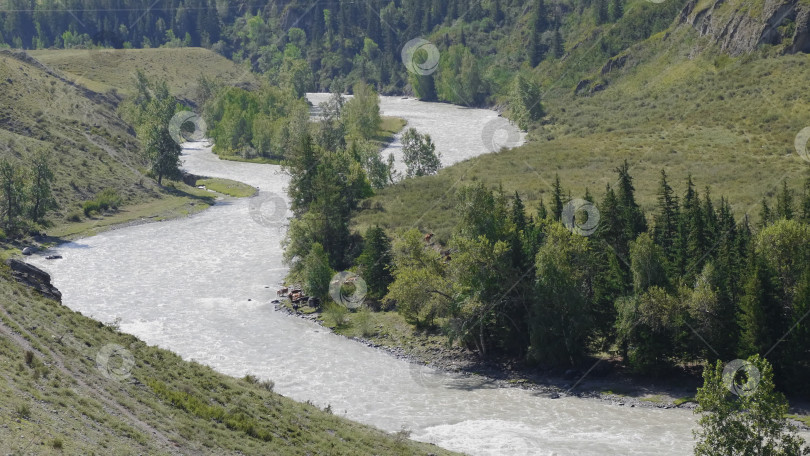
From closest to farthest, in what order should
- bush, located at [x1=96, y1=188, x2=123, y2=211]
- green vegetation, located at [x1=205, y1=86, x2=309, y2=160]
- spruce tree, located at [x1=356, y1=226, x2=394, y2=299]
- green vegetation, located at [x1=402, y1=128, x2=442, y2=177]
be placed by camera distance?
1. spruce tree, located at [x1=356, y1=226, x2=394, y2=299]
2. bush, located at [x1=96, y1=188, x2=123, y2=211]
3. green vegetation, located at [x1=402, y1=128, x2=442, y2=177]
4. green vegetation, located at [x1=205, y1=86, x2=309, y2=160]

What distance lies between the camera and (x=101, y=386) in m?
36.0

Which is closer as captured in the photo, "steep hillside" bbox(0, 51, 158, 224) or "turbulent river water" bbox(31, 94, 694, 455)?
"turbulent river water" bbox(31, 94, 694, 455)

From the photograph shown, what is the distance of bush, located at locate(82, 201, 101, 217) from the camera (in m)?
109

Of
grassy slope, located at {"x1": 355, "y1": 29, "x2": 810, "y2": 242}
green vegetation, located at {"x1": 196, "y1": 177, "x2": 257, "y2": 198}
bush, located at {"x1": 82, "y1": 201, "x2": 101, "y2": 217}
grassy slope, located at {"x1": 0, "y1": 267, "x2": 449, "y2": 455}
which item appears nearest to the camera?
grassy slope, located at {"x1": 0, "y1": 267, "x2": 449, "y2": 455}

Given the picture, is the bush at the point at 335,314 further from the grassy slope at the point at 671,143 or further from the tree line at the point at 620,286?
the grassy slope at the point at 671,143

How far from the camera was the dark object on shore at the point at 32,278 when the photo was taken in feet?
162

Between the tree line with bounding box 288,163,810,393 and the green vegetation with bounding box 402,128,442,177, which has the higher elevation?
the green vegetation with bounding box 402,128,442,177

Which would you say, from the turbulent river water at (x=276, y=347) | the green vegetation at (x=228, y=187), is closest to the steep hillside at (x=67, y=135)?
the green vegetation at (x=228, y=187)

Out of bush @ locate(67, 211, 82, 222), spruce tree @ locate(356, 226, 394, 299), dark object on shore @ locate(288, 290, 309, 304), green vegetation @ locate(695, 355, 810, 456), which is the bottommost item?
dark object on shore @ locate(288, 290, 309, 304)

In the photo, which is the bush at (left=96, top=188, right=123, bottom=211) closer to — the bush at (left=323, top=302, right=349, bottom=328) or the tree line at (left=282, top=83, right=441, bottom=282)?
the tree line at (left=282, top=83, right=441, bottom=282)

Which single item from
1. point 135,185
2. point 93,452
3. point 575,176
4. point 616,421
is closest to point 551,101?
point 575,176

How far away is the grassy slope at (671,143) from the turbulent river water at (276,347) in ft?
56.8

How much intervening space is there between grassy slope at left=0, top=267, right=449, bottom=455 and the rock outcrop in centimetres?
10933

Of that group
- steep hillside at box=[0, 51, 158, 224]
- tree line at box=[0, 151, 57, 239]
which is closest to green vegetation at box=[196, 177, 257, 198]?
steep hillside at box=[0, 51, 158, 224]
